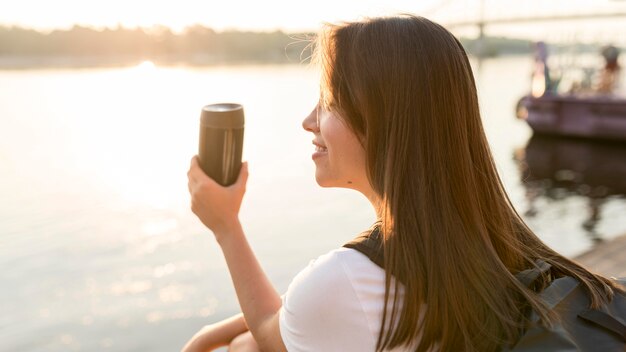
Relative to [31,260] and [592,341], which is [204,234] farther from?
[592,341]

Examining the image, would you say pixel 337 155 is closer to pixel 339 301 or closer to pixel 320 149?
pixel 320 149

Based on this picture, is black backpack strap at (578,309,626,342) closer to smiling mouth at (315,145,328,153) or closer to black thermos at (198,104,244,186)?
smiling mouth at (315,145,328,153)

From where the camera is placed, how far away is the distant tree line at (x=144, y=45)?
5878 cm

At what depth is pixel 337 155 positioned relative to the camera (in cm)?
117

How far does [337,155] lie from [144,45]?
2555 inches

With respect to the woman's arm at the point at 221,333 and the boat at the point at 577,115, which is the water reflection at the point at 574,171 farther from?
the woman's arm at the point at 221,333

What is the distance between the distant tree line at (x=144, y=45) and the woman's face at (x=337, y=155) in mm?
56177

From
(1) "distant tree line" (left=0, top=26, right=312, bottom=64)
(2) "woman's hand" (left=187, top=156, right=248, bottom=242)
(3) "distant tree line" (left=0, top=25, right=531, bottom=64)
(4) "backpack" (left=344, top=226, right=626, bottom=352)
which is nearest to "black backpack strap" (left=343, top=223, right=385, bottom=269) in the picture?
(4) "backpack" (left=344, top=226, right=626, bottom=352)

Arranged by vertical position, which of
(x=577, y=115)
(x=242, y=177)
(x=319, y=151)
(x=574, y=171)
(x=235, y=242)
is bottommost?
(x=574, y=171)

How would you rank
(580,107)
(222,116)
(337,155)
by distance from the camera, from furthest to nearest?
(580,107) → (222,116) → (337,155)

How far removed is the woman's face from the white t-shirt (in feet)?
0.66

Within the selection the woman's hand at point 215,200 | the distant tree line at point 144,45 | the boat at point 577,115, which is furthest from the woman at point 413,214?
the distant tree line at point 144,45

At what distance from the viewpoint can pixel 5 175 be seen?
10.9 meters

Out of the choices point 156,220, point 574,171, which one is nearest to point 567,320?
point 156,220
